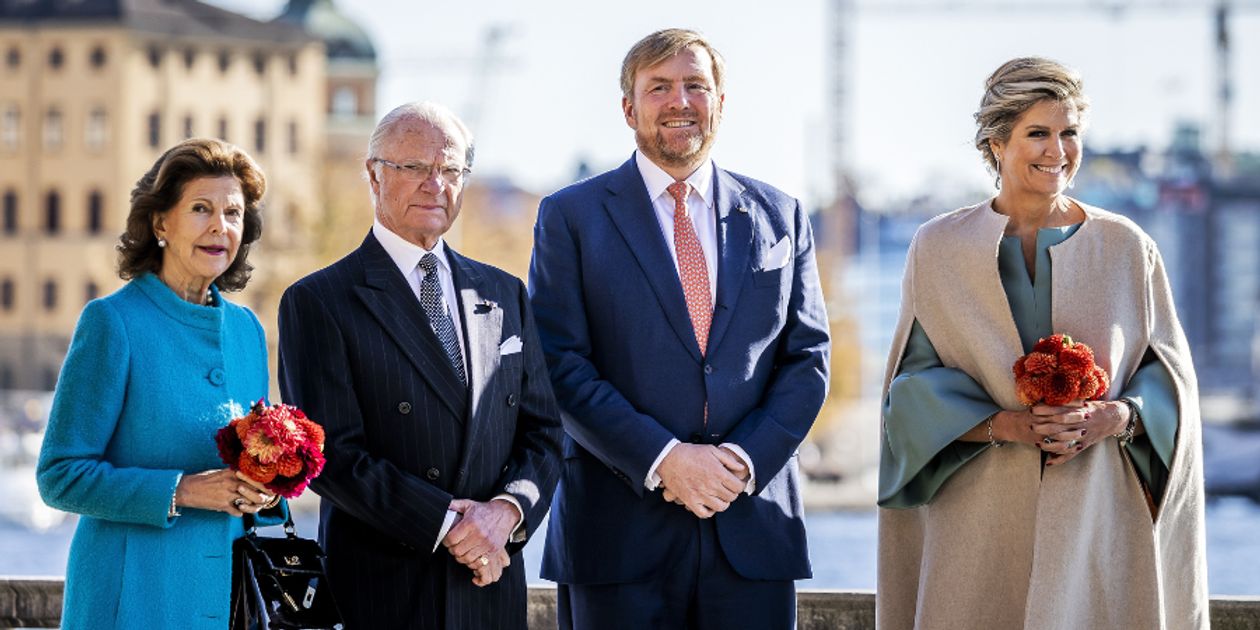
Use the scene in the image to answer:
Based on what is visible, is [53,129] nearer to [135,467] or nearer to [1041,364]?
[135,467]

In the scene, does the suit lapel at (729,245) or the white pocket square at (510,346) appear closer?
the white pocket square at (510,346)

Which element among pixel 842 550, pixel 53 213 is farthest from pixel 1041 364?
pixel 53 213

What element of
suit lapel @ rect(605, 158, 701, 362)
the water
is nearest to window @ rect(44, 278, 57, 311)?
the water

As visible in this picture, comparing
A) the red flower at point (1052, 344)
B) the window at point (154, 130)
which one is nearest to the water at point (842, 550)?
the window at point (154, 130)

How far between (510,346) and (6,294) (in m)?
78.8

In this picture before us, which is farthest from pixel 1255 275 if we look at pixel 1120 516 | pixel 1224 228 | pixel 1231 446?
pixel 1120 516

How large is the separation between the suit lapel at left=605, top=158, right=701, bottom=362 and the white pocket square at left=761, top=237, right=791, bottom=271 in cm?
26

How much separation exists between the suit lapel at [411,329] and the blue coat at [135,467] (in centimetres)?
47

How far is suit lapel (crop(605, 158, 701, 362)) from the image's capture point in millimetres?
5340

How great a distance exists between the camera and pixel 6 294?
261 ft

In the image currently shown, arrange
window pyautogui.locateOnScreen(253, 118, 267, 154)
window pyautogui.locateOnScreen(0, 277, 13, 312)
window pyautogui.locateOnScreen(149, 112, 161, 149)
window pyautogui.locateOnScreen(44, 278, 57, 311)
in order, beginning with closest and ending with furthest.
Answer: window pyautogui.locateOnScreen(44, 278, 57, 311) → window pyautogui.locateOnScreen(0, 277, 13, 312) → window pyautogui.locateOnScreen(149, 112, 161, 149) → window pyautogui.locateOnScreen(253, 118, 267, 154)

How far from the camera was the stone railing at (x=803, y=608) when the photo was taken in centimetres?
596

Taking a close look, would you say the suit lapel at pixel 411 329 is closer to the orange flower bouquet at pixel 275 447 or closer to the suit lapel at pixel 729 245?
the orange flower bouquet at pixel 275 447

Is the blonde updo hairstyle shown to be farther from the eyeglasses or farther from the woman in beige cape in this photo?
the eyeglasses
